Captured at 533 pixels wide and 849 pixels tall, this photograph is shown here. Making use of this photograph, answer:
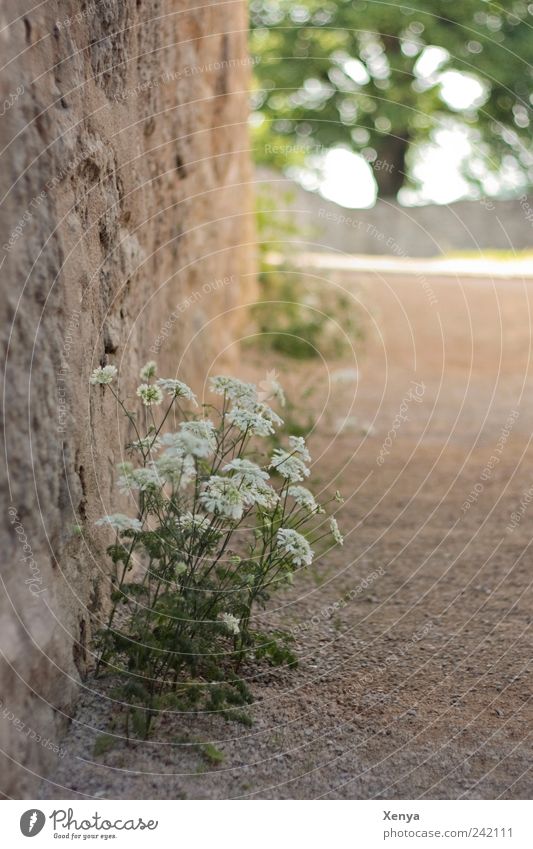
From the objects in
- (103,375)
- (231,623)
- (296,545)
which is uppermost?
(103,375)

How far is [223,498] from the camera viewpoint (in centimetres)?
247

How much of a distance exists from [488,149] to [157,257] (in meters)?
18.4

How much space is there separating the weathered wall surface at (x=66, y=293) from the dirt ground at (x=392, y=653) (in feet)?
0.92

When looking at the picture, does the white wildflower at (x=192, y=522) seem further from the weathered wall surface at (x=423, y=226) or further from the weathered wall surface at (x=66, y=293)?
the weathered wall surface at (x=423, y=226)

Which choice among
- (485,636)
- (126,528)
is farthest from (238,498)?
(485,636)

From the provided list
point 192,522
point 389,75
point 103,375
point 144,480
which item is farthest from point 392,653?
point 389,75

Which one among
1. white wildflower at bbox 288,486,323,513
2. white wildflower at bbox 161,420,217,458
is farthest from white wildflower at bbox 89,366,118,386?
white wildflower at bbox 288,486,323,513

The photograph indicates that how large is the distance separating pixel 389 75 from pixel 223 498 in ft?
63.4

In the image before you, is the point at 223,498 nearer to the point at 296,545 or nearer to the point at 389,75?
the point at 296,545

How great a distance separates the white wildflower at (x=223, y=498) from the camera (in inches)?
96.3

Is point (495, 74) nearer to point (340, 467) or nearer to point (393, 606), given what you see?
point (340, 467)

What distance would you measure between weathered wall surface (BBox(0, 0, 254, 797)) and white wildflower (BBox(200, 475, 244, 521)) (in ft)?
1.32

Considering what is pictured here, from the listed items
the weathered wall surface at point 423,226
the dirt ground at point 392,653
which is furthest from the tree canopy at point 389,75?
the dirt ground at point 392,653

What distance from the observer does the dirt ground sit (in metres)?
2.51
